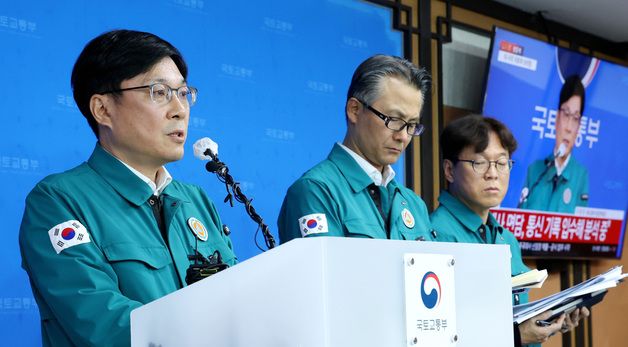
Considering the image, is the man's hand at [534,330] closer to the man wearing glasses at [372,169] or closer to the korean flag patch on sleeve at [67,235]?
the man wearing glasses at [372,169]

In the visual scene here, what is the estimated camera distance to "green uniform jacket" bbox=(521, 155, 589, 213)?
532 cm

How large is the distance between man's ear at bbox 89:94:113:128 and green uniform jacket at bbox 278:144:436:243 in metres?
0.62

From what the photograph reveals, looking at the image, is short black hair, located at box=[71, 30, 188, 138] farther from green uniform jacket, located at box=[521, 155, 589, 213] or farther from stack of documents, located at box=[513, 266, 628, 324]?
green uniform jacket, located at box=[521, 155, 589, 213]

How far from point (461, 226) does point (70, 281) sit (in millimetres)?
1817

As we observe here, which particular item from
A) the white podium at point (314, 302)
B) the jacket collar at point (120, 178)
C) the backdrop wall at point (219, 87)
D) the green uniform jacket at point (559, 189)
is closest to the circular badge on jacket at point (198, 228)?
the jacket collar at point (120, 178)

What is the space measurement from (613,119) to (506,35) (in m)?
1.18

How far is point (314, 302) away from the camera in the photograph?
3.91ft

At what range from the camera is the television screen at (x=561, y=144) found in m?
5.17

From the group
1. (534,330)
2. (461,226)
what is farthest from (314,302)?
(461,226)

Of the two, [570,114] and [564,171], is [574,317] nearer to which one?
[564,171]

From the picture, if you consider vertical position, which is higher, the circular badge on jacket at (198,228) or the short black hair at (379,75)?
the short black hair at (379,75)

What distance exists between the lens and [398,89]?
263 cm

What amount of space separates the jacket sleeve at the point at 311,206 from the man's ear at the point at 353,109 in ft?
0.98

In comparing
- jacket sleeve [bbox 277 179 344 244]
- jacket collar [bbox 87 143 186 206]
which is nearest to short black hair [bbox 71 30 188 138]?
jacket collar [bbox 87 143 186 206]
